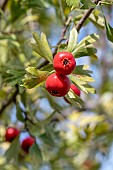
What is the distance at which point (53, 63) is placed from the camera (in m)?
1.26

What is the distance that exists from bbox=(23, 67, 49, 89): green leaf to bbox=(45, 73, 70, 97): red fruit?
31mm

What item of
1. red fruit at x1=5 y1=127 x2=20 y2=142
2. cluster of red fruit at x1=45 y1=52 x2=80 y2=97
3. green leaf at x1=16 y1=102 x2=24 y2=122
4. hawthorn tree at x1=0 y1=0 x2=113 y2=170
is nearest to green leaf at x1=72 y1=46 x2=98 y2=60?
hawthorn tree at x1=0 y1=0 x2=113 y2=170

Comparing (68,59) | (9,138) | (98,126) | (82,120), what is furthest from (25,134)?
(82,120)

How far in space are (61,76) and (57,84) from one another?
39mm

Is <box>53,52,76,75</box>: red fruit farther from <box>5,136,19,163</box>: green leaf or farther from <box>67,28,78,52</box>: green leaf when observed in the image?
<box>5,136,19,163</box>: green leaf

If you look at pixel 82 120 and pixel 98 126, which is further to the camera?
Answer: pixel 82 120

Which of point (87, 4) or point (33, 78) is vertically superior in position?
point (87, 4)

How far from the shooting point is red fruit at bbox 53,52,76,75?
1.20 metres

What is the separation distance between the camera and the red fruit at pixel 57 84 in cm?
120

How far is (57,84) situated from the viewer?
1.20 m

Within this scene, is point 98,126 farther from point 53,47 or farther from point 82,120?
point 53,47

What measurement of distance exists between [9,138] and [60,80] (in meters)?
0.72

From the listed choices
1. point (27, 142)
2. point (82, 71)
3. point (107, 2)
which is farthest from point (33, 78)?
point (27, 142)

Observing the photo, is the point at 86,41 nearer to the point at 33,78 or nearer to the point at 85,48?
the point at 85,48
